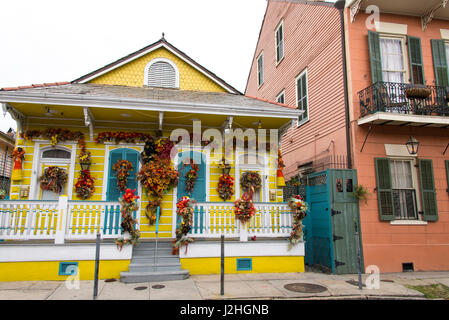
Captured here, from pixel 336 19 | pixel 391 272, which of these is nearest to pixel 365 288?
pixel 391 272

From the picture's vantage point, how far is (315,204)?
915cm

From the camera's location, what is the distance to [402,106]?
868cm

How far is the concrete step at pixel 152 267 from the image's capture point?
697cm

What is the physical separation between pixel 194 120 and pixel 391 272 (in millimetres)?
6853

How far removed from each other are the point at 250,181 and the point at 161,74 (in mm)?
4751

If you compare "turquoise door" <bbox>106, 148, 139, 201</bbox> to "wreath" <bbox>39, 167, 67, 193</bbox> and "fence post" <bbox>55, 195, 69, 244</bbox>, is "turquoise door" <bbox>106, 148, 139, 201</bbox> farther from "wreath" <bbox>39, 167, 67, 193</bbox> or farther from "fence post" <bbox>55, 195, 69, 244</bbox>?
"fence post" <bbox>55, 195, 69, 244</bbox>

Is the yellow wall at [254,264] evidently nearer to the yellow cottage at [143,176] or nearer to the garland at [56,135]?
the yellow cottage at [143,176]

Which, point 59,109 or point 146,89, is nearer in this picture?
point 59,109

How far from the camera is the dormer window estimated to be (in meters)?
10.5

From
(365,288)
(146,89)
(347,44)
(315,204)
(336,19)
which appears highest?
(336,19)

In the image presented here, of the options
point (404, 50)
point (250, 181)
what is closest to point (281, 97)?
point (404, 50)

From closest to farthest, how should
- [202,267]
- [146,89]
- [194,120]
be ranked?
[202,267] → [194,120] → [146,89]

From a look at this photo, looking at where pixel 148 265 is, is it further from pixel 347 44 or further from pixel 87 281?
pixel 347 44

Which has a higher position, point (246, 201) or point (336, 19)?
point (336, 19)
